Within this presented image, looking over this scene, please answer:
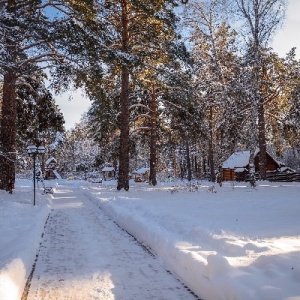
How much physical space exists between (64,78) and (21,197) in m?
5.96

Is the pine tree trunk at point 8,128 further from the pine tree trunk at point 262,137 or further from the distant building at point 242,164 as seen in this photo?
the distant building at point 242,164

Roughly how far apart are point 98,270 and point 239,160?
3674cm

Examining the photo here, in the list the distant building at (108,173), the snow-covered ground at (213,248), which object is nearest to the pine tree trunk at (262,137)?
the snow-covered ground at (213,248)

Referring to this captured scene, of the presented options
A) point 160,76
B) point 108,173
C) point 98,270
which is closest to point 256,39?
point 160,76

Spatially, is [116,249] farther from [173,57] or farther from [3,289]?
[173,57]

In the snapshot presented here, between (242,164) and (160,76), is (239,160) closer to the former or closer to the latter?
(242,164)

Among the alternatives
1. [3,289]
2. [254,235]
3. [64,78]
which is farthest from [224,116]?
[3,289]

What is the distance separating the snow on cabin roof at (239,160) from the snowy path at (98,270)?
32.6m

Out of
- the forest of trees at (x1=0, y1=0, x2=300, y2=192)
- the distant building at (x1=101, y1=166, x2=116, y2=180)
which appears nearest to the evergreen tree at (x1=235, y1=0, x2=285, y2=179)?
the forest of trees at (x1=0, y1=0, x2=300, y2=192)

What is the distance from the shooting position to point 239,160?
4012 centimetres

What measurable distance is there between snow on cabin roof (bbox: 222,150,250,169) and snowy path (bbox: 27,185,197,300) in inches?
1282

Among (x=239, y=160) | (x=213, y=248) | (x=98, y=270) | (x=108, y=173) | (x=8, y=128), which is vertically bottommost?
(x=98, y=270)

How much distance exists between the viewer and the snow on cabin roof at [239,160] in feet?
128

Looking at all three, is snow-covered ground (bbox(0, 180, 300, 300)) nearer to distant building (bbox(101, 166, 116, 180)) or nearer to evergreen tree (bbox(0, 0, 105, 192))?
evergreen tree (bbox(0, 0, 105, 192))
